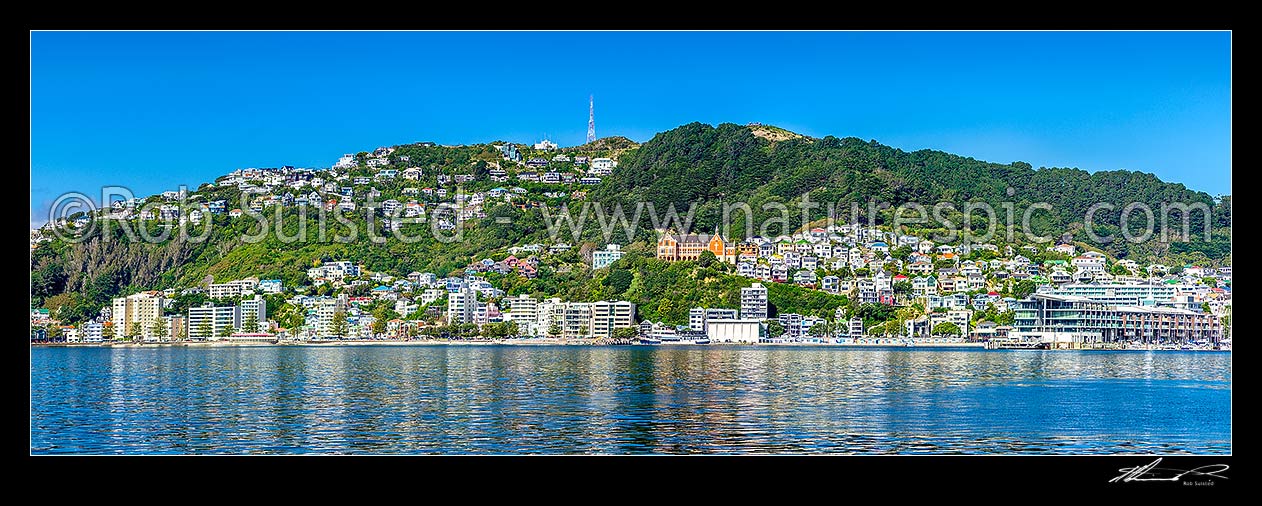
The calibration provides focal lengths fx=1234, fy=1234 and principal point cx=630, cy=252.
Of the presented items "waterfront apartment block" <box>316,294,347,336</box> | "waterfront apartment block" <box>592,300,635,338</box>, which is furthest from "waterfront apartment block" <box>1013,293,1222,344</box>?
"waterfront apartment block" <box>316,294,347,336</box>

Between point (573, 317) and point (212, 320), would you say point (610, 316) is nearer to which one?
point (573, 317)

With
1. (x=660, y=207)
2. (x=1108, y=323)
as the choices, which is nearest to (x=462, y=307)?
(x=660, y=207)

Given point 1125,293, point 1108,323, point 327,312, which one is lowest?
point 1108,323

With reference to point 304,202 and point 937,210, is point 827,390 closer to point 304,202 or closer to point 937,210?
point 937,210

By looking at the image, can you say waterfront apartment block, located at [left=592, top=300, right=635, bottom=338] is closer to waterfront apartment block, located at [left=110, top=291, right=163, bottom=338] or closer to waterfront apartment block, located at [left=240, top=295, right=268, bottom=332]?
waterfront apartment block, located at [left=240, top=295, right=268, bottom=332]
